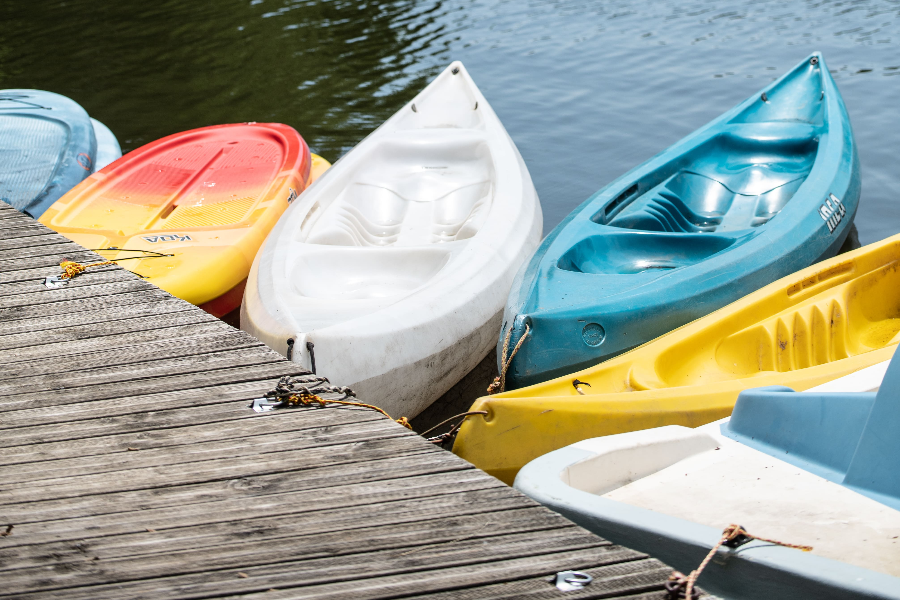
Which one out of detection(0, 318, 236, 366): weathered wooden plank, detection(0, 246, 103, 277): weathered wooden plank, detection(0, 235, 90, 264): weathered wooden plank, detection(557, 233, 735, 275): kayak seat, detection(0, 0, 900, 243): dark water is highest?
detection(0, 0, 900, 243): dark water

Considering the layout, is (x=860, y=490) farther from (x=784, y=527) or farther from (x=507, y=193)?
(x=507, y=193)

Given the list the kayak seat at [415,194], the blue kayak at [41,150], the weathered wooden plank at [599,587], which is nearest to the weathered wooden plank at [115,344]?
the weathered wooden plank at [599,587]

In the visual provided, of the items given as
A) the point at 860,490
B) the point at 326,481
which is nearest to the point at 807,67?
the point at 860,490

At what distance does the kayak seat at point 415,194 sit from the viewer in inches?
188

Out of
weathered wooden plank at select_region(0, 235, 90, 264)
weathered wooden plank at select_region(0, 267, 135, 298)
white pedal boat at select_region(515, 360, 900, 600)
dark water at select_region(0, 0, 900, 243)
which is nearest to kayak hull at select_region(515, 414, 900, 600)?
white pedal boat at select_region(515, 360, 900, 600)

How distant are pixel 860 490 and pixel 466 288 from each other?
7.00 feet

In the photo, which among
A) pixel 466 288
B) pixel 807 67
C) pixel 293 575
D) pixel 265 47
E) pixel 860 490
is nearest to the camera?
pixel 293 575

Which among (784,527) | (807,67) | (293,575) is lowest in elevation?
(784,527)

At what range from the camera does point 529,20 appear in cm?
1171

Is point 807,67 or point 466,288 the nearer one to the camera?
point 466,288

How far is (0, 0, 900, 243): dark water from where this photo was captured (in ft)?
26.3

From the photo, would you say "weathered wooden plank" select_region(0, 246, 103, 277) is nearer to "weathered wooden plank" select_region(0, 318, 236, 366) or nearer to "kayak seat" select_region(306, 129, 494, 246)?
"weathered wooden plank" select_region(0, 318, 236, 366)

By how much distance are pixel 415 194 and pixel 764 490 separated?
3661 millimetres

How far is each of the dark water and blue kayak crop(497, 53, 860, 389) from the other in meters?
1.31
